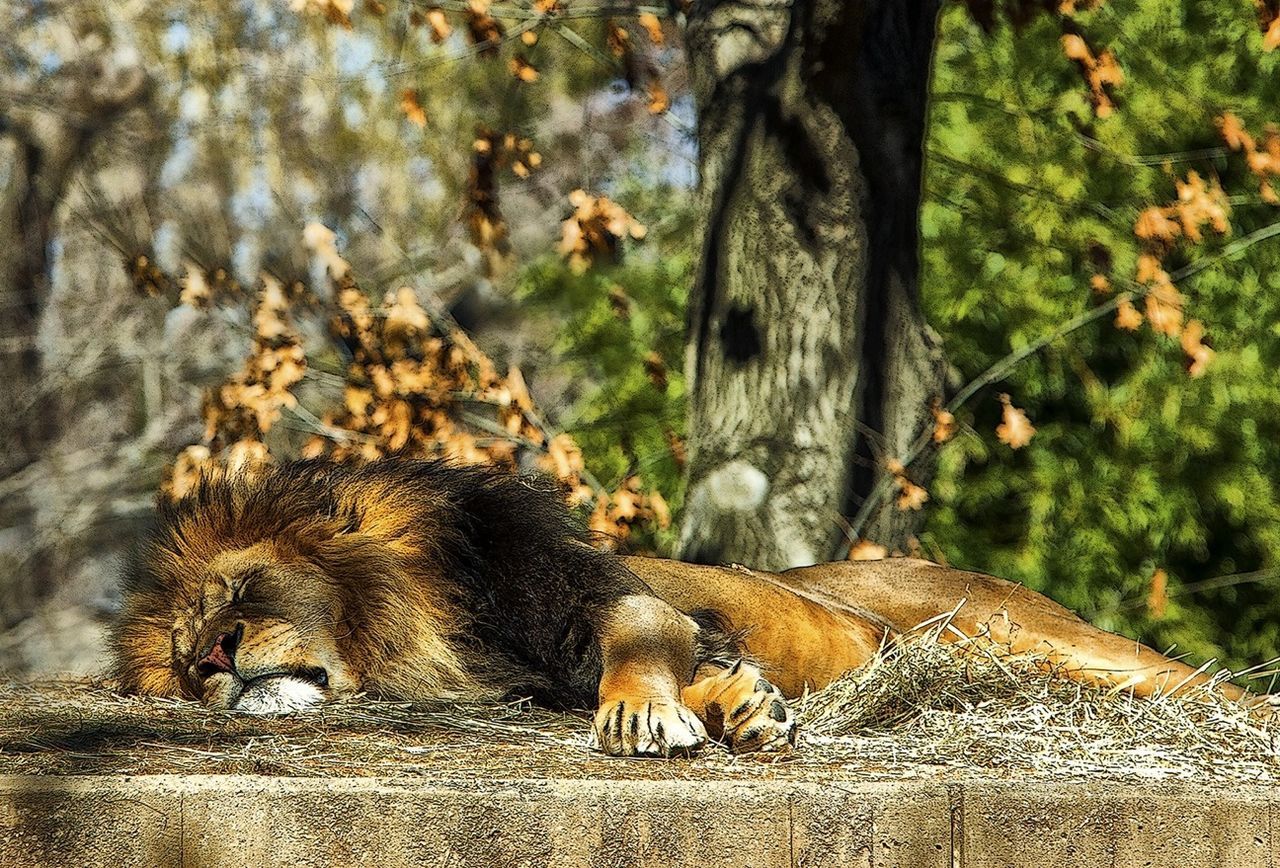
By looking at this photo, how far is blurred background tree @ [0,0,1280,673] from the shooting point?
7.01 meters

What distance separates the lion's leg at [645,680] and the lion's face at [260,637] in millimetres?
513

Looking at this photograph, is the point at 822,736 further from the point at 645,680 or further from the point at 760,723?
the point at 645,680

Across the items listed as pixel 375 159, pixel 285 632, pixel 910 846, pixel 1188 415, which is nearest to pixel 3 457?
pixel 375 159

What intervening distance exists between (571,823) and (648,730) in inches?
16.2

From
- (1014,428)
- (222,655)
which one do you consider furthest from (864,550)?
(222,655)

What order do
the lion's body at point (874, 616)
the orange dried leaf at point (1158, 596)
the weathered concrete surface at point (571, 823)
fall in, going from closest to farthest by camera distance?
1. the weathered concrete surface at point (571, 823)
2. the lion's body at point (874, 616)
3. the orange dried leaf at point (1158, 596)

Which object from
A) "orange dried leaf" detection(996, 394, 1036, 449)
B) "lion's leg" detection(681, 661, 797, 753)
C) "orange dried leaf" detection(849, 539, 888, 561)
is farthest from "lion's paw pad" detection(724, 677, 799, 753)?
"orange dried leaf" detection(996, 394, 1036, 449)

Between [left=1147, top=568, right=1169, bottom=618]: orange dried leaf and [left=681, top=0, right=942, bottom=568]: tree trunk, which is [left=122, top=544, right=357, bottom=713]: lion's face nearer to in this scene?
[left=681, top=0, right=942, bottom=568]: tree trunk

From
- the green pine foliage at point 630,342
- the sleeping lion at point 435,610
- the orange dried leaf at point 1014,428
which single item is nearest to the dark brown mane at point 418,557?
Answer: the sleeping lion at point 435,610

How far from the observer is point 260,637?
300 centimetres

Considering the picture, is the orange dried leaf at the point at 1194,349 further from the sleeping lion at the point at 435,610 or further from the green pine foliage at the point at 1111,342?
the sleeping lion at the point at 435,610

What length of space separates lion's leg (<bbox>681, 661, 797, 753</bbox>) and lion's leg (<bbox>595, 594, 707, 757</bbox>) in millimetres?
53

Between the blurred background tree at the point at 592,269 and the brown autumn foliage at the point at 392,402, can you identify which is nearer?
the brown autumn foliage at the point at 392,402

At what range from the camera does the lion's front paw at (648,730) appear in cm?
262
